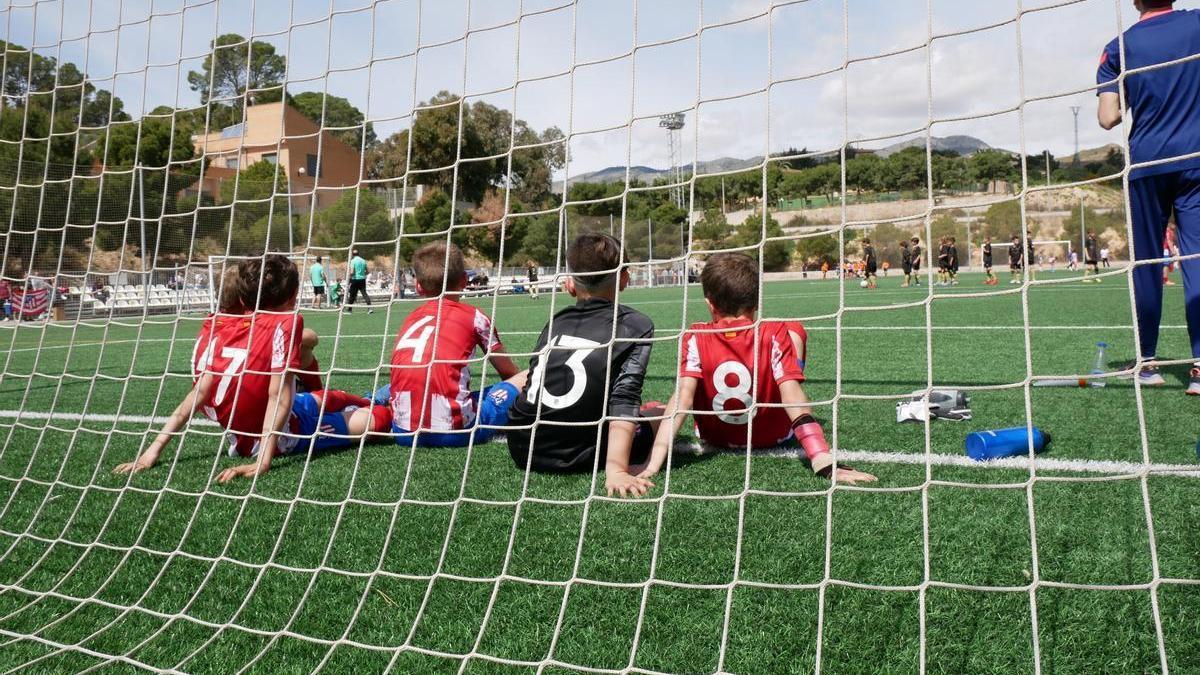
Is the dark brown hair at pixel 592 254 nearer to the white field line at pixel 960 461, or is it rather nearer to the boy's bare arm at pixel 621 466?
the boy's bare arm at pixel 621 466

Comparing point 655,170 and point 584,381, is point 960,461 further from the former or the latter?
point 655,170

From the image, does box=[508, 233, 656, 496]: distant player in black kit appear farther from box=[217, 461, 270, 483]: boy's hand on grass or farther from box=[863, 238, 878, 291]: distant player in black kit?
box=[863, 238, 878, 291]: distant player in black kit

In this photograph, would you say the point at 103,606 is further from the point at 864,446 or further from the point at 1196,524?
the point at 1196,524

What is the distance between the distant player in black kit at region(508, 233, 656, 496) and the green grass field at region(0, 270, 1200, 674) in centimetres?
17

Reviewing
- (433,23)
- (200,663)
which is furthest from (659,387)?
(200,663)

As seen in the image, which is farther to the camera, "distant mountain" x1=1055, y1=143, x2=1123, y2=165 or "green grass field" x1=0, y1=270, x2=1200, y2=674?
"distant mountain" x1=1055, y1=143, x2=1123, y2=165

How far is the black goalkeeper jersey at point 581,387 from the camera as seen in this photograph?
10.1 feet

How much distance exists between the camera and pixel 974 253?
25938 millimetres

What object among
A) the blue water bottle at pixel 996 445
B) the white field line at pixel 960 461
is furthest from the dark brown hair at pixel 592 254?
the blue water bottle at pixel 996 445

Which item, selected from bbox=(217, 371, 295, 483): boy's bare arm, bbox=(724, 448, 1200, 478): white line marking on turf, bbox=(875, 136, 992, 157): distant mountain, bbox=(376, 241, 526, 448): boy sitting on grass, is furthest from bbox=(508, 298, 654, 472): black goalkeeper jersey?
bbox=(875, 136, 992, 157): distant mountain

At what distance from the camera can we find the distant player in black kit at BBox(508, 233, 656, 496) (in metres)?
3.08

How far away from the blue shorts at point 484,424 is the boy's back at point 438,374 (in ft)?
0.14

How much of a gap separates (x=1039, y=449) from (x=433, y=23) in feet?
9.02

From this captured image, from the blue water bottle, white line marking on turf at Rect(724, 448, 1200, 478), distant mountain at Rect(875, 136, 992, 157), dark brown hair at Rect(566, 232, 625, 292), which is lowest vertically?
white line marking on turf at Rect(724, 448, 1200, 478)
